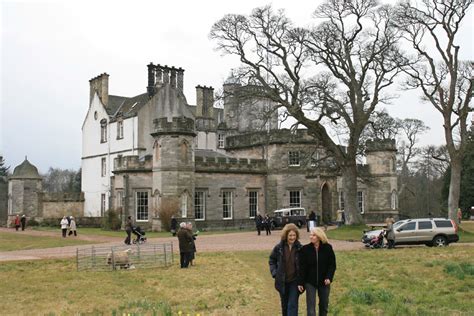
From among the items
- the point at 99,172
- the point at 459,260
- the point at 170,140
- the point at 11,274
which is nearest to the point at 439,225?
the point at 459,260

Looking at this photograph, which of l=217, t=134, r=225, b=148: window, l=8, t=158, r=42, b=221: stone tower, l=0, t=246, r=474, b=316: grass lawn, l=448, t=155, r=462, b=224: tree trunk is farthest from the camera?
l=217, t=134, r=225, b=148: window

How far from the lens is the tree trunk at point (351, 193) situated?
112 feet

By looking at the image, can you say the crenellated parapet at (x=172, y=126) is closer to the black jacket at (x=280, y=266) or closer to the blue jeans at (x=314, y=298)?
the black jacket at (x=280, y=266)

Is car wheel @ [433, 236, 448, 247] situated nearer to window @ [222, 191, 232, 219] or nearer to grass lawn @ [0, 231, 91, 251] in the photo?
grass lawn @ [0, 231, 91, 251]

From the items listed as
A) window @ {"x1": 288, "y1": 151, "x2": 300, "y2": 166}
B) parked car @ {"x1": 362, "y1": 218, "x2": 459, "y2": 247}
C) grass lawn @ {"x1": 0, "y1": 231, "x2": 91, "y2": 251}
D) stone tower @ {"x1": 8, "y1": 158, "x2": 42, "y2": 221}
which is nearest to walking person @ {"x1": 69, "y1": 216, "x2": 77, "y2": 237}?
grass lawn @ {"x1": 0, "y1": 231, "x2": 91, "y2": 251}

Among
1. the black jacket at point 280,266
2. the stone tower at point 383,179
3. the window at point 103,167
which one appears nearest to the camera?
the black jacket at point 280,266

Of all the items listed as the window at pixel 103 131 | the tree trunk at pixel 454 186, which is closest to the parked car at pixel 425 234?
the tree trunk at pixel 454 186

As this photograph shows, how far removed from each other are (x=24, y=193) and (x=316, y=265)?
4323cm

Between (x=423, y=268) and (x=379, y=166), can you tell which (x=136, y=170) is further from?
(x=423, y=268)

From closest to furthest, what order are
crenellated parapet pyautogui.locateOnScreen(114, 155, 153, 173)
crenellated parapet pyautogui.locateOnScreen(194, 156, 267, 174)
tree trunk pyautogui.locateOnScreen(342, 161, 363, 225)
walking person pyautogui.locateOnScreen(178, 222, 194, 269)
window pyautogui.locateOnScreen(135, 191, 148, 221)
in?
walking person pyautogui.locateOnScreen(178, 222, 194, 269) → tree trunk pyautogui.locateOnScreen(342, 161, 363, 225) → window pyautogui.locateOnScreen(135, 191, 148, 221) → crenellated parapet pyautogui.locateOnScreen(114, 155, 153, 173) → crenellated parapet pyautogui.locateOnScreen(194, 156, 267, 174)

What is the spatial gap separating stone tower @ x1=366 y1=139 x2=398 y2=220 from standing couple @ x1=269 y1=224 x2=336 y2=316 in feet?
132

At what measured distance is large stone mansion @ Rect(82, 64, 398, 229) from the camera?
38.2 meters

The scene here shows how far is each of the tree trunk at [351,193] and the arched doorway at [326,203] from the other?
10.2 m

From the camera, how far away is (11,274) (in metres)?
17.1
